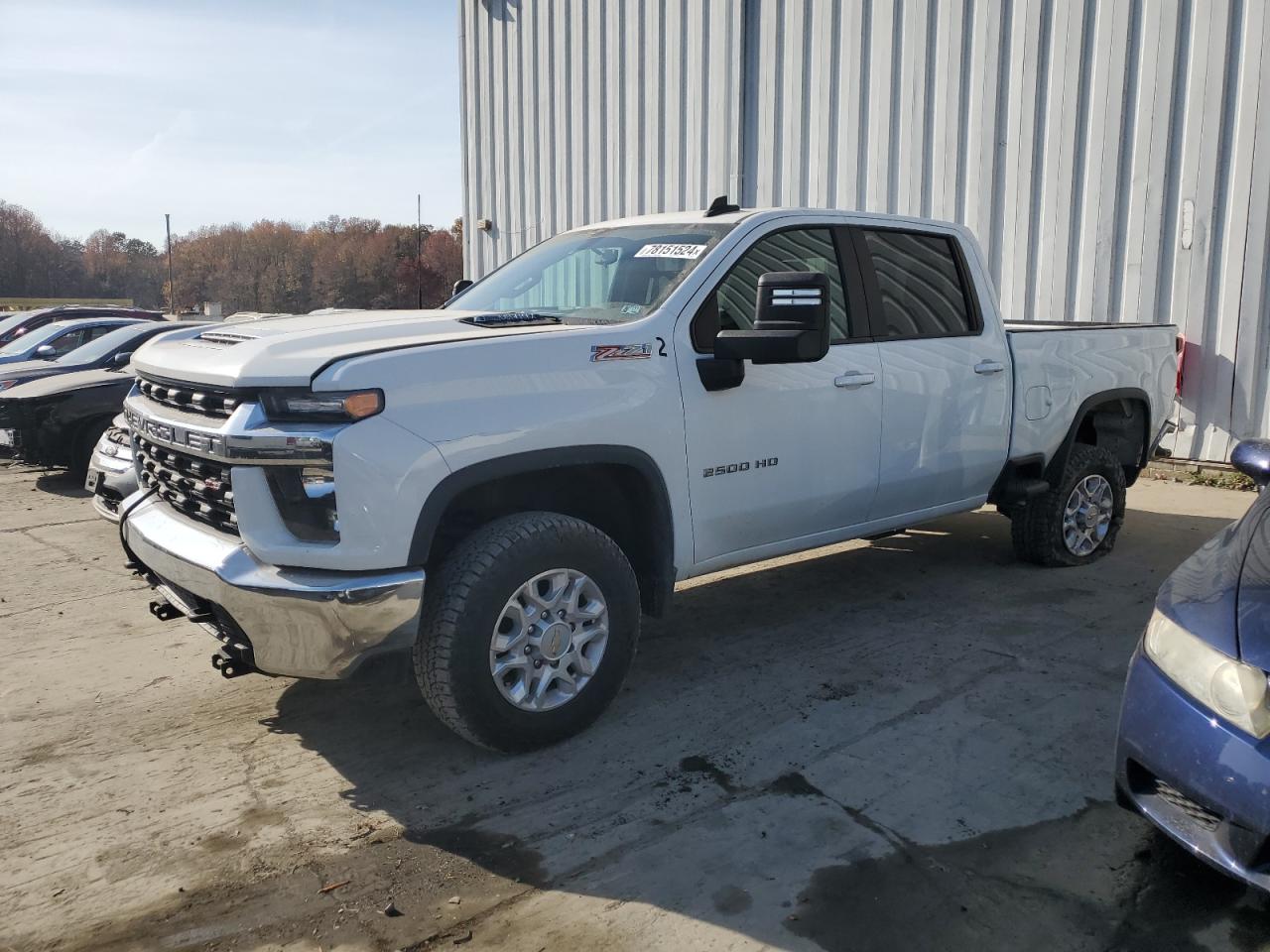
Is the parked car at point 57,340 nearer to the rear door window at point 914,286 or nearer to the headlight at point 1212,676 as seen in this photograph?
the rear door window at point 914,286

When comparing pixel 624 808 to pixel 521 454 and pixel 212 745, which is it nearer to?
pixel 521 454

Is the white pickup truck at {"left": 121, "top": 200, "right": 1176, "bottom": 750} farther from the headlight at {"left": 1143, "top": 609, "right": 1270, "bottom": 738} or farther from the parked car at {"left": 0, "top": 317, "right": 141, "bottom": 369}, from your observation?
the parked car at {"left": 0, "top": 317, "right": 141, "bottom": 369}

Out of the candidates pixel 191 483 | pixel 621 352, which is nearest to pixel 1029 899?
pixel 621 352

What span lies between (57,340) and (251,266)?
125 ft

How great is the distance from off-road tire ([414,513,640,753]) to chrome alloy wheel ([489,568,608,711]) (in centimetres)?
3

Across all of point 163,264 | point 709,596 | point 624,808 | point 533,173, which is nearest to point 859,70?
point 533,173

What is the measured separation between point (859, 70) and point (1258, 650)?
9.81 metres

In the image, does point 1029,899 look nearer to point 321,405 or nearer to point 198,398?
point 321,405

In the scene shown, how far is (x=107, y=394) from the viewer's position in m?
9.07

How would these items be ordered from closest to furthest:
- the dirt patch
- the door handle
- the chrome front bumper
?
the dirt patch → the chrome front bumper → the door handle

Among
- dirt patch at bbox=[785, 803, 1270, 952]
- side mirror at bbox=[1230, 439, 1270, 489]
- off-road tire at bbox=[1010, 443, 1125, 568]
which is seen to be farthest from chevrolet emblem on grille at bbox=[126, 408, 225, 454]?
off-road tire at bbox=[1010, 443, 1125, 568]

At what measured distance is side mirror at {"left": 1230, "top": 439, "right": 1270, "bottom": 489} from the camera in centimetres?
338

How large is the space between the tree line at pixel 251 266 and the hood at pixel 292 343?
10925mm

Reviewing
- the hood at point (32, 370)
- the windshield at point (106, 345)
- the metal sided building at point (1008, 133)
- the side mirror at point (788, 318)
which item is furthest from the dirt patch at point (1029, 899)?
the windshield at point (106, 345)
